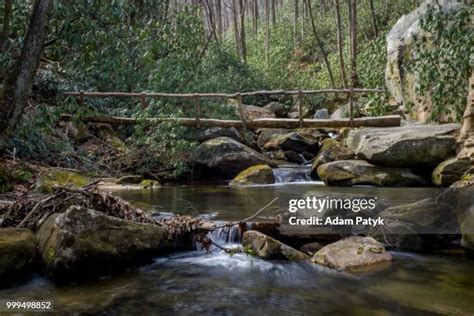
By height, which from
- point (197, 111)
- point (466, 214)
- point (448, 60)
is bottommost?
point (466, 214)

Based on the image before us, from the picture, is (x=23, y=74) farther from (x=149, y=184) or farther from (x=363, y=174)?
(x=363, y=174)

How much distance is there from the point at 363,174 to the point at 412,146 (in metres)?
1.11

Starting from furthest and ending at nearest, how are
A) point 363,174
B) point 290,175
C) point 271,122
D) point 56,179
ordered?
point 271,122
point 290,175
point 363,174
point 56,179

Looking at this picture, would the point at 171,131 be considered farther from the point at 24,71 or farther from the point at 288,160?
the point at 24,71

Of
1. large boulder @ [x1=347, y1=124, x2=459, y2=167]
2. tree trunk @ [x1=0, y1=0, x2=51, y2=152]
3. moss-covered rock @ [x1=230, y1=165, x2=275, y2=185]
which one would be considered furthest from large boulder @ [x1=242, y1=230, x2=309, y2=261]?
large boulder @ [x1=347, y1=124, x2=459, y2=167]

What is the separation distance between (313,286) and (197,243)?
165 cm

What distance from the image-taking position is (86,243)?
15.3 ft

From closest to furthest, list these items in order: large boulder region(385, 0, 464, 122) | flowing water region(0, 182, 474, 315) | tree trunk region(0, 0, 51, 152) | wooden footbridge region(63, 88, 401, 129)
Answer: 1. flowing water region(0, 182, 474, 315)
2. tree trunk region(0, 0, 51, 152)
3. wooden footbridge region(63, 88, 401, 129)
4. large boulder region(385, 0, 464, 122)

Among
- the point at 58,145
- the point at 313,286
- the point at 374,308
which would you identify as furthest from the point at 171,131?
the point at 374,308

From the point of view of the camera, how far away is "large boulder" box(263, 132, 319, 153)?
1311cm

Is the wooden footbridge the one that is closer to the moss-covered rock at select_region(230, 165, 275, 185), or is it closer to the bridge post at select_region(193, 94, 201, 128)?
the bridge post at select_region(193, 94, 201, 128)

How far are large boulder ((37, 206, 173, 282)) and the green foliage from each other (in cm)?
694

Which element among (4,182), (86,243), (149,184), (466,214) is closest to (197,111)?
(149,184)

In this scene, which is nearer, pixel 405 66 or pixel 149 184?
pixel 149 184
